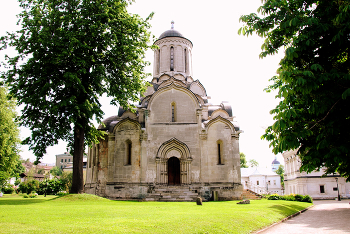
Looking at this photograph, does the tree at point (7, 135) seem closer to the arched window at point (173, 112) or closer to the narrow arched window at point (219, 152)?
the arched window at point (173, 112)

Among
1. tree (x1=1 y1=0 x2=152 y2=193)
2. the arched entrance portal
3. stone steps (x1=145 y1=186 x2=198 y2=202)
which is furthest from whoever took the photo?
the arched entrance portal

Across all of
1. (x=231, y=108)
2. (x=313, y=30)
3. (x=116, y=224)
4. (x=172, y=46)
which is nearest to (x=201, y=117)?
(x=231, y=108)

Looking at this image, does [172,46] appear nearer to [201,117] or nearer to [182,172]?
[201,117]

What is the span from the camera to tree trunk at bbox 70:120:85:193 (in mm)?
17922

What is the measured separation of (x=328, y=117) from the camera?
627cm

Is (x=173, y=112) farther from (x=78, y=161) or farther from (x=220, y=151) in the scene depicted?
(x=78, y=161)

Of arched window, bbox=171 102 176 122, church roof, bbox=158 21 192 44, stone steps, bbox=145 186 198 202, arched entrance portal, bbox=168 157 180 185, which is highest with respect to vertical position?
church roof, bbox=158 21 192 44

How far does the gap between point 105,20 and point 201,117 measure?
11.8 metres

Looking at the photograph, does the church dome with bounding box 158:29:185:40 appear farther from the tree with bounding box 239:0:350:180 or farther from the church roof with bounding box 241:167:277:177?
the church roof with bounding box 241:167:277:177

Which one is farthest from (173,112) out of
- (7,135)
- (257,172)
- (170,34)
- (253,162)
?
(253,162)

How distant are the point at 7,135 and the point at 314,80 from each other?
29.0 meters

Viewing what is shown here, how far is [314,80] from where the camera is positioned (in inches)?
231

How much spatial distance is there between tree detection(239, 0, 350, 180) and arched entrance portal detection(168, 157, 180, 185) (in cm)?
1866

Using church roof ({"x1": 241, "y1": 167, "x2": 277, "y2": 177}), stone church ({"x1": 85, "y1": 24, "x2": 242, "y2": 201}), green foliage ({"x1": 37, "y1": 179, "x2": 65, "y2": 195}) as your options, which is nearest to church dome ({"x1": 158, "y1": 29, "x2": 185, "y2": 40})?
stone church ({"x1": 85, "y1": 24, "x2": 242, "y2": 201})
